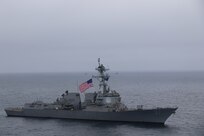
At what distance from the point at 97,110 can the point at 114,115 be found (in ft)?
10.5

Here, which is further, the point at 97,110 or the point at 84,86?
the point at 84,86

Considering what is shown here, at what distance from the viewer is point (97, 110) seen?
62.2m

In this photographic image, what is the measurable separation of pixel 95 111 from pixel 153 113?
9747mm

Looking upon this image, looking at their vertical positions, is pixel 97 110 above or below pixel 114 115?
→ above

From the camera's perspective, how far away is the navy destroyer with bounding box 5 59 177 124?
59.0 metres

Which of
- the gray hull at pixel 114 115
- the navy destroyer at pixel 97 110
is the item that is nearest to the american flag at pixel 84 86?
the navy destroyer at pixel 97 110

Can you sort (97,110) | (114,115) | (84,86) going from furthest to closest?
(84,86), (97,110), (114,115)

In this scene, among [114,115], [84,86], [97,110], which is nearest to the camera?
[114,115]

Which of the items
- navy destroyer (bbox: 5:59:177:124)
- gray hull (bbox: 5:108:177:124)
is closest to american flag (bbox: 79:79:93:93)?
navy destroyer (bbox: 5:59:177:124)

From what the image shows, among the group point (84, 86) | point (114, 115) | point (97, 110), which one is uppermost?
point (84, 86)

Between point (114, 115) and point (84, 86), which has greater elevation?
point (84, 86)

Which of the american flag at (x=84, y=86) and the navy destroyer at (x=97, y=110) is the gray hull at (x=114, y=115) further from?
the american flag at (x=84, y=86)

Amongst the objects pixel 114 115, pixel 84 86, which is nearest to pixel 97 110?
pixel 114 115

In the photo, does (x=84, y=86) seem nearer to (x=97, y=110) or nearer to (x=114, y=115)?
(x=97, y=110)
